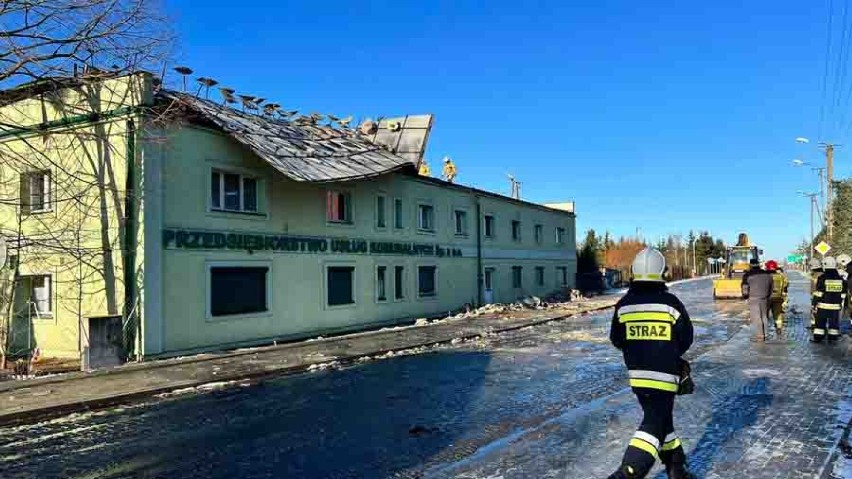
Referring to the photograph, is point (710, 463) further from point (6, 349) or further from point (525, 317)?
point (525, 317)

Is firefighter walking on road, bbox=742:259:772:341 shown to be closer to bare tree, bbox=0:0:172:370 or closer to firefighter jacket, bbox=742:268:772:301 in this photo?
firefighter jacket, bbox=742:268:772:301

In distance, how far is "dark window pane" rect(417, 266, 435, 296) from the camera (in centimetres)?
2500

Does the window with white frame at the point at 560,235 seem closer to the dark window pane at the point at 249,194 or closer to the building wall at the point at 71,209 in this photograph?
the dark window pane at the point at 249,194

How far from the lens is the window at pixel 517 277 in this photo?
33541 millimetres

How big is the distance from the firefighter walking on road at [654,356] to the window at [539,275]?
31.7 m

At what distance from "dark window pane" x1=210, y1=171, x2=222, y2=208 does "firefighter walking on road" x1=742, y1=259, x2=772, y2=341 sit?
13218 mm

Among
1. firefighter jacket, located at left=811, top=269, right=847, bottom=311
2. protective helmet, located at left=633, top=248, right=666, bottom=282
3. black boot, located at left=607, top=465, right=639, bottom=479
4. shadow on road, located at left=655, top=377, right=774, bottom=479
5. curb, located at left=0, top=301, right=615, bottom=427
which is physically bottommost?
curb, located at left=0, top=301, right=615, bottom=427

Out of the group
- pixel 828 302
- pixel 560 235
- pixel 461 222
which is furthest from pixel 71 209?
pixel 560 235

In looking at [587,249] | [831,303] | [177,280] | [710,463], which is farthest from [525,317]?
[587,249]

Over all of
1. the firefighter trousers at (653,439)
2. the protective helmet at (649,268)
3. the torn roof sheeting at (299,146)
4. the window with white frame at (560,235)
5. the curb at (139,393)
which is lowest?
the curb at (139,393)

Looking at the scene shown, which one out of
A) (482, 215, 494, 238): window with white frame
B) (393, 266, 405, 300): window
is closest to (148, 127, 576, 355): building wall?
(393, 266, 405, 300): window

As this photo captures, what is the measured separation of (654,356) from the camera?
494 cm

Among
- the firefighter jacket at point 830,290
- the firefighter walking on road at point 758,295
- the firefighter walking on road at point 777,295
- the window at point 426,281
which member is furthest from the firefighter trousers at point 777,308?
the window at point 426,281

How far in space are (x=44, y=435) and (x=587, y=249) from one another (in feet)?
149
